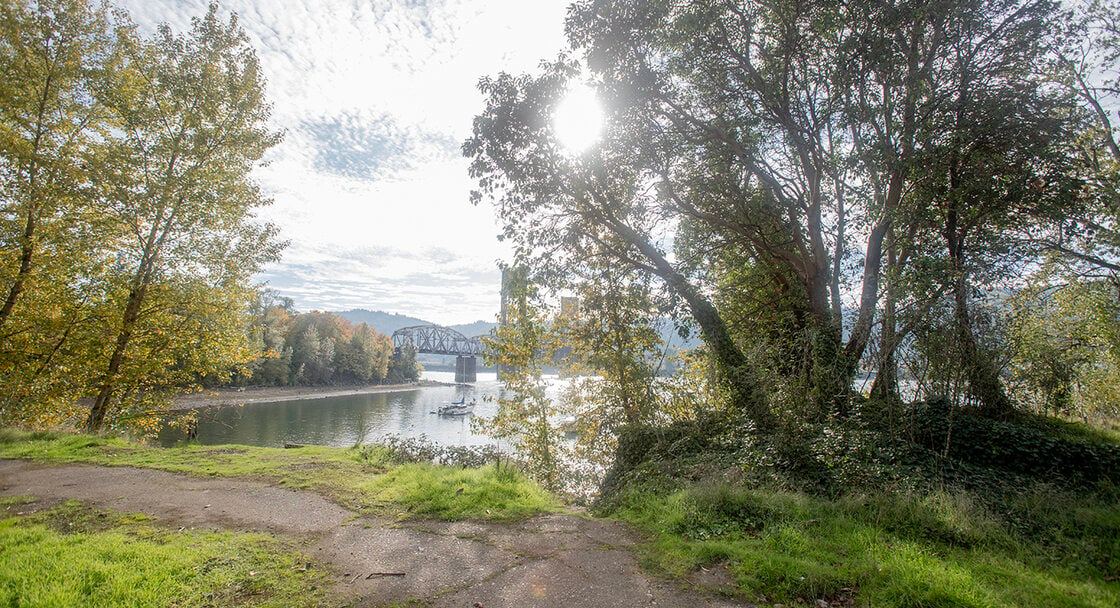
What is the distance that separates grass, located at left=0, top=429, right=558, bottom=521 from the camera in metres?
5.78

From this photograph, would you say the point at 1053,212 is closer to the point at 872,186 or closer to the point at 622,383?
the point at 872,186

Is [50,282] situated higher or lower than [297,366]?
higher

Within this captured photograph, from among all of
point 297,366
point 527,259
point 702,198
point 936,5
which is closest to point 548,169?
point 527,259

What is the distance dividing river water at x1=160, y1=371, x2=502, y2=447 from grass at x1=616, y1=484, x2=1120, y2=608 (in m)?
16.2

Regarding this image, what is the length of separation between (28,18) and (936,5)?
14863 millimetres

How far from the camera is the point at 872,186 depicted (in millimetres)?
9273

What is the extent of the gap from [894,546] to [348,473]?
25.0 ft

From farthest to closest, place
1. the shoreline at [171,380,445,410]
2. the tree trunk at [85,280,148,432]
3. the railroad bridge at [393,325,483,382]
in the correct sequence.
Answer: the railroad bridge at [393,325,483,382] → the shoreline at [171,380,445,410] → the tree trunk at [85,280,148,432]

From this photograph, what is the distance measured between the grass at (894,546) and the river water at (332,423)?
53.1ft

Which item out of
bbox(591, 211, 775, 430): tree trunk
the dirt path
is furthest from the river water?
the dirt path

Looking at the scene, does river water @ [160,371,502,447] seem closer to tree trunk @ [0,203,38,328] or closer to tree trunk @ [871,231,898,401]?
tree trunk @ [0,203,38,328]

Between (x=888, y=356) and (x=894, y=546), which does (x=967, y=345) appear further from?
(x=894, y=546)

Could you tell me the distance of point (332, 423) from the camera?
3791cm

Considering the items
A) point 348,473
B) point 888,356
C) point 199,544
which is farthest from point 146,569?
point 888,356
